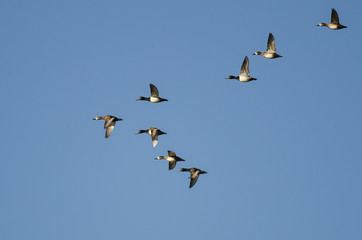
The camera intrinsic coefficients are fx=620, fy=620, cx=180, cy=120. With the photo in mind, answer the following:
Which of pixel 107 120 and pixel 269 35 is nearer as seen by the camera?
pixel 269 35

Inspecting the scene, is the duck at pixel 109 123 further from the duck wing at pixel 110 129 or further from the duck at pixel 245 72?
the duck at pixel 245 72

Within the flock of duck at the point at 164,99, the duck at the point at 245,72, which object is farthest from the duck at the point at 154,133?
the duck at the point at 245,72

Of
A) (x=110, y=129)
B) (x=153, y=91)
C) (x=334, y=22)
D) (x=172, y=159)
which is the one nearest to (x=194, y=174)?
(x=172, y=159)

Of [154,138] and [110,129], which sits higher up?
[110,129]

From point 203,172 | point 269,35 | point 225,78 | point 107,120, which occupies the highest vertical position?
point 269,35

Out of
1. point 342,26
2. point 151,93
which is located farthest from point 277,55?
point 151,93

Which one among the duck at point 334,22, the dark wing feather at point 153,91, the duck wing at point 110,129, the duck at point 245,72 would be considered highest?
the duck at point 334,22

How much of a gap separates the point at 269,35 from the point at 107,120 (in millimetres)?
17652

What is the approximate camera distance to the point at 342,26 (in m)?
55.8

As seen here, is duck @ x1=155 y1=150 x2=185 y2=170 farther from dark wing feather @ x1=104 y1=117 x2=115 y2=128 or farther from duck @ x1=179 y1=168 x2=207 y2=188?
dark wing feather @ x1=104 y1=117 x2=115 y2=128

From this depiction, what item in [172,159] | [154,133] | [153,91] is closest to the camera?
[153,91]

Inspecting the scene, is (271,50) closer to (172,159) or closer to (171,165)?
(172,159)

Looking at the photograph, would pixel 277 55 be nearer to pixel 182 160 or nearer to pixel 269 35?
pixel 269 35

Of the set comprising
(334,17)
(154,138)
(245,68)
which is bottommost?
(154,138)
